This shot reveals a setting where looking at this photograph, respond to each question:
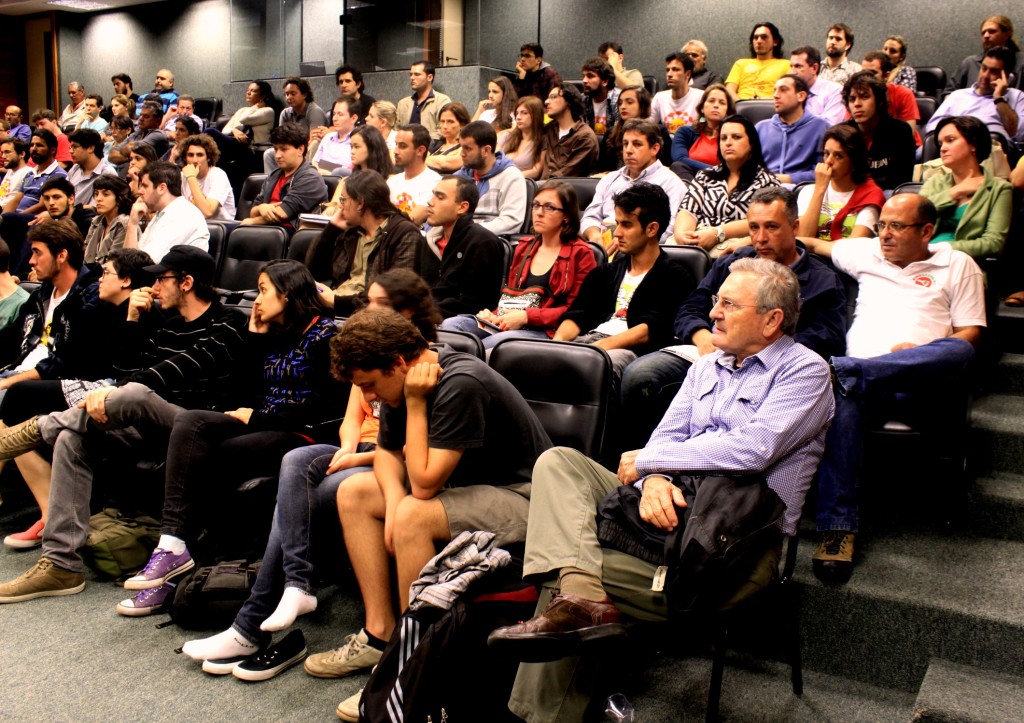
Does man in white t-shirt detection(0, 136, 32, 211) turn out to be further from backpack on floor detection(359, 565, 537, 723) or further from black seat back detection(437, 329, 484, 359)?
backpack on floor detection(359, 565, 537, 723)

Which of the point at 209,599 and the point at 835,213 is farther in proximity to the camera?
the point at 835,213

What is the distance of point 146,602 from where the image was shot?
9.70ft

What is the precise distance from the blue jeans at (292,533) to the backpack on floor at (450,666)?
58cm

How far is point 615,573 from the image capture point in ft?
7.06

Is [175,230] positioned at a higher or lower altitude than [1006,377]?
higher

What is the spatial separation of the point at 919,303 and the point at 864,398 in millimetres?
597

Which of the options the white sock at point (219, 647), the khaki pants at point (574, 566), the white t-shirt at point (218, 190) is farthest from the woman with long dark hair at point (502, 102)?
the khaki pants at point (574, 566)

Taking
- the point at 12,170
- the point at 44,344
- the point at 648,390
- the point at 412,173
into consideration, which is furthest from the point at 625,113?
the point at 12,170

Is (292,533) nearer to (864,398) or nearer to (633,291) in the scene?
(633,291)

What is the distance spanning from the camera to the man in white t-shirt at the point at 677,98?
20.4 feet

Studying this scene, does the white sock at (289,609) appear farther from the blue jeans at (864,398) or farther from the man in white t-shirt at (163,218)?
the man in white t-shirt at (163,218)

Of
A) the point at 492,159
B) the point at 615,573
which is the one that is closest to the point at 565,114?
the point at 492,159

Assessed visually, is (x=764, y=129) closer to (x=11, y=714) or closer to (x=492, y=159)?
(x=492, y=159)

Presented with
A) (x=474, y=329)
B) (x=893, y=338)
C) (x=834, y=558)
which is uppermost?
(x=893, y=338)
